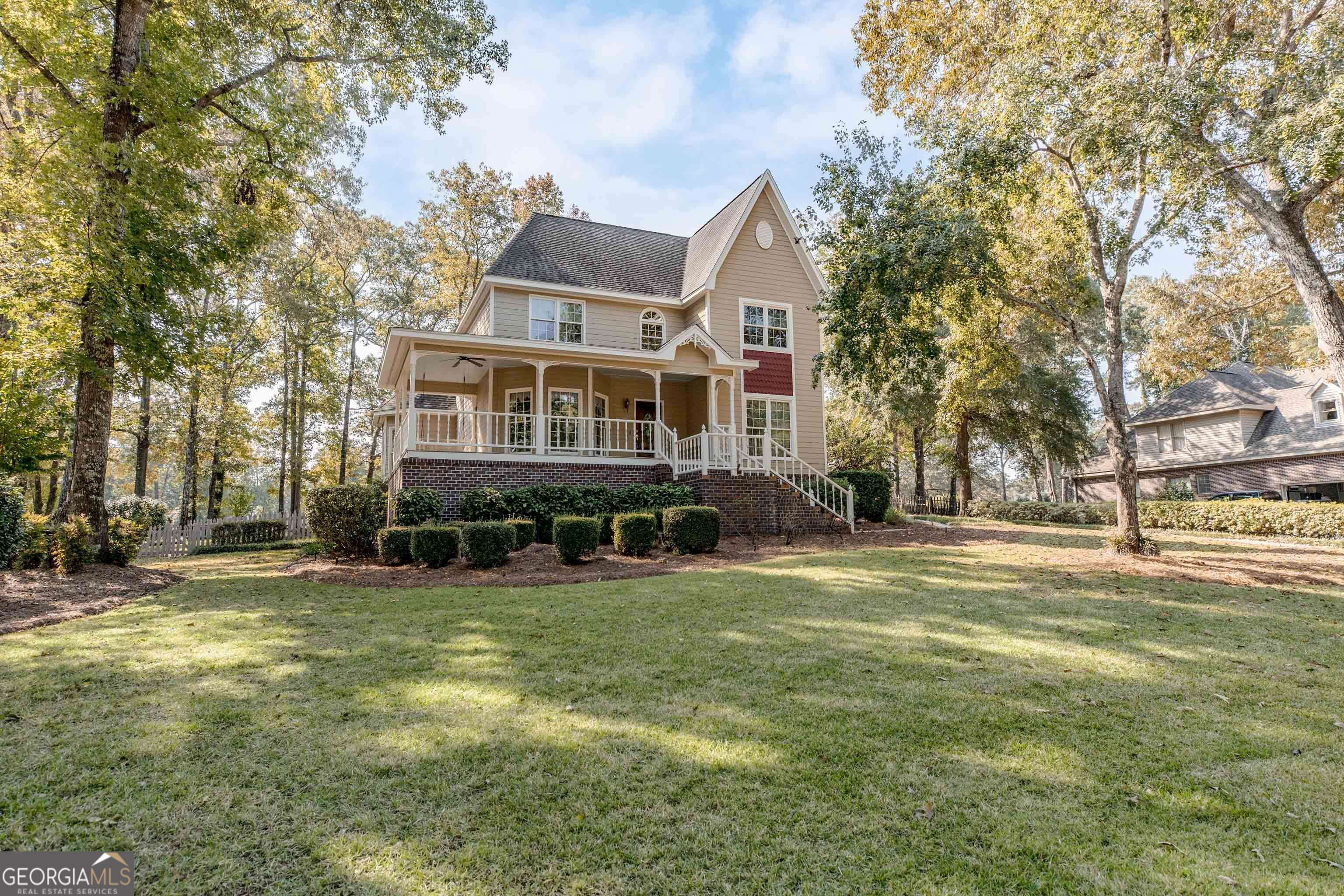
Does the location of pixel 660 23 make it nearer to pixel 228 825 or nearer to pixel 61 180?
pixel 61 180

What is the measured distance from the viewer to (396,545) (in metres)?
10.4

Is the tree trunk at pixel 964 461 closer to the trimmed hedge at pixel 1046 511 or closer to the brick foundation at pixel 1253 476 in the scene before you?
the trimmed hedge at pixel 1046 511

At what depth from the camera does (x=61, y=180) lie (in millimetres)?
9344

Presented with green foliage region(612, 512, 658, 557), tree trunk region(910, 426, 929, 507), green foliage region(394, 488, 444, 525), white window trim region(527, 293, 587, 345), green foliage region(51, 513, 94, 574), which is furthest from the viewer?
tree trunk region(910, 426, 929, 507)

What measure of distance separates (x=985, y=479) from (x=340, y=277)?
59.3m

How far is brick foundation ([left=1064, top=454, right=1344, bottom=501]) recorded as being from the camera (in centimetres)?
2152

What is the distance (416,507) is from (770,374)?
11269 mm

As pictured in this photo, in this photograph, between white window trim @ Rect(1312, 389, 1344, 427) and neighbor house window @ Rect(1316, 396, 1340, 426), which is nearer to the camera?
white window trim @ Rect(1312, 389, 1344, 427)

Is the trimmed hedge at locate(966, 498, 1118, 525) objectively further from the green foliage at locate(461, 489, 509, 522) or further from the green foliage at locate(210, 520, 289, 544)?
the green foliage at locate(210, 520, 289, 544)

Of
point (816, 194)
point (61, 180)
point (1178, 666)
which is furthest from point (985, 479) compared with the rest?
point (61, 180)

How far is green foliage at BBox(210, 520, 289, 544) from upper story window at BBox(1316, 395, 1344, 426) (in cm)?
3849

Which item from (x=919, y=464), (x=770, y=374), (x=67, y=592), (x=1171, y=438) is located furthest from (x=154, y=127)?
(x=1171, y=438)

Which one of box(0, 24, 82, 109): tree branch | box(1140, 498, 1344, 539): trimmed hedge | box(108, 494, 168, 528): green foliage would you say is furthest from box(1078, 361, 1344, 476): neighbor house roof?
box(108, 494, 168, 528): green foliage

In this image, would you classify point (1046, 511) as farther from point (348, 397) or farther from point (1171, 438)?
point (348, 397)
